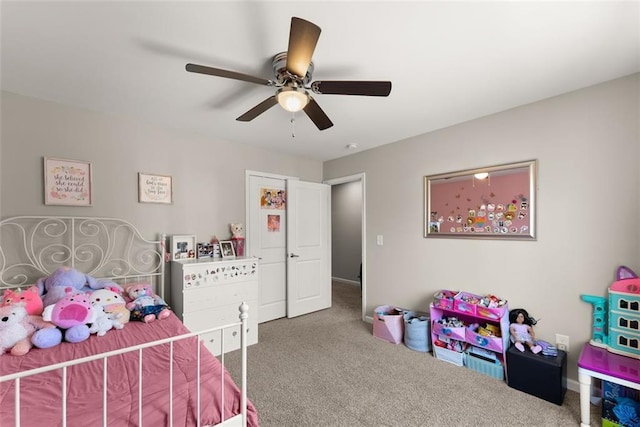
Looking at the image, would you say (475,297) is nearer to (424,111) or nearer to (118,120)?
(424,111)

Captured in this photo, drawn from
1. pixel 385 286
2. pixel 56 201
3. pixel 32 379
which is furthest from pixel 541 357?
pixel 56 201

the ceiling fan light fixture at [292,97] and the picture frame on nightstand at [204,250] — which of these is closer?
the ceiling fan light fixture at [292,97]

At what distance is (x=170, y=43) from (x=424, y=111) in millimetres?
2054

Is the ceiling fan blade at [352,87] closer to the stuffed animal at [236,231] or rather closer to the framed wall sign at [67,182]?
the stuffed animal at [236,231]

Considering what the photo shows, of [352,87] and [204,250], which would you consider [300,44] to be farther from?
[204,250]

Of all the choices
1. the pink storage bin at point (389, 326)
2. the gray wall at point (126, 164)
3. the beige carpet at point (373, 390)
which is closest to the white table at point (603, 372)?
the beige carpet at point (373, 390)

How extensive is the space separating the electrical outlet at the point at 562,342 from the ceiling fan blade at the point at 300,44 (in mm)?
2770

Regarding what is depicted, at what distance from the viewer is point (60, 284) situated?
204 centimetres

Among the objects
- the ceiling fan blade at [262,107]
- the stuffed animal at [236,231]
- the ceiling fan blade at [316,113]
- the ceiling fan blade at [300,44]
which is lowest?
the stuffed animal at [236,231]


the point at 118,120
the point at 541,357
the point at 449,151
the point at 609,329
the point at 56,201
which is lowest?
the point at 541,357

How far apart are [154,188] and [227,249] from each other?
1002 mm

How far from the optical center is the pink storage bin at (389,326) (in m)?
2.95

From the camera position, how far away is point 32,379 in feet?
4.22

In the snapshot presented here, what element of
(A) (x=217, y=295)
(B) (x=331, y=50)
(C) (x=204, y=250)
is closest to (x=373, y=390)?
(A) (x=217, y=295)
